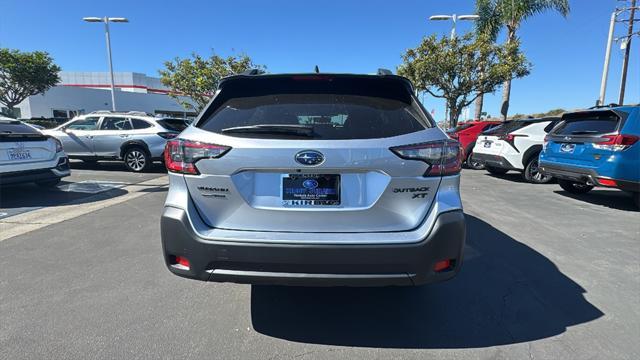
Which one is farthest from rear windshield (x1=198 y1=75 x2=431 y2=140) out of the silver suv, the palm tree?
the palm tree

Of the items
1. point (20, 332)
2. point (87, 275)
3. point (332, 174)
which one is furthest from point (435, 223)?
point (87, 275)

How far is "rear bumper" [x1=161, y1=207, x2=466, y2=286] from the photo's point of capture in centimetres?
205

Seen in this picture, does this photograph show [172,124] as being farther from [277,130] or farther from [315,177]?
[315,177]

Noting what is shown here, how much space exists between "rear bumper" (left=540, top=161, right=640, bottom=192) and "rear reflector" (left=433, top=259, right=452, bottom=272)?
5.54 m

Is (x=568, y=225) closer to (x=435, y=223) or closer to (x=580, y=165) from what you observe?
(x=580, y=165)

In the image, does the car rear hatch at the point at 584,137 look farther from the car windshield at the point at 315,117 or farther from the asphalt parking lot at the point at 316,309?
the car windshield at the point at 315,117

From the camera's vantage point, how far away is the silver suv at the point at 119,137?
10039mm

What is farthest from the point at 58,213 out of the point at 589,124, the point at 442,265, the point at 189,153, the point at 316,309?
the point at 589,124

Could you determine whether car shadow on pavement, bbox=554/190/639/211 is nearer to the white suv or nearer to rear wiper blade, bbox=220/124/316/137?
the white suv

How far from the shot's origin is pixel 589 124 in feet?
21.1

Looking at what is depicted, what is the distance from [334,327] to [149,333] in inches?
52.6

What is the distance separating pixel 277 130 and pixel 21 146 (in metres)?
6.14

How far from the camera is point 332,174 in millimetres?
2119

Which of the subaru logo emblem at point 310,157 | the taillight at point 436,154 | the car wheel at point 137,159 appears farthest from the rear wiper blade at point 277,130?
the car wheel at point 137,159
